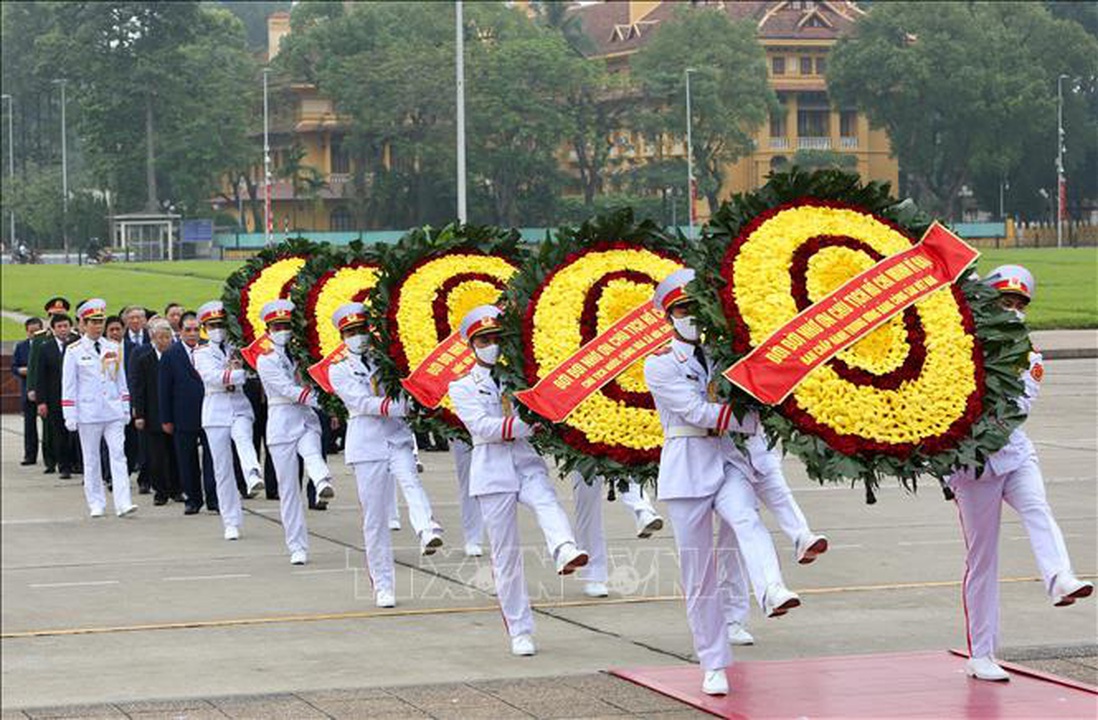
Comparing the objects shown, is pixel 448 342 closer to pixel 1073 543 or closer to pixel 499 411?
pixel 499 411

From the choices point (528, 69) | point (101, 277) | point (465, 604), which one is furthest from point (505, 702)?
point (528, 69)

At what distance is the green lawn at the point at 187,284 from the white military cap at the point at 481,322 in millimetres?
23936

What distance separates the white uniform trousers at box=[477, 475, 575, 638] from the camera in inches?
439

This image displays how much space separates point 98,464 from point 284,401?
3.83 meters

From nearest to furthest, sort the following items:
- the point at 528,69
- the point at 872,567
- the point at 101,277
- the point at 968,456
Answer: the point at 968,456 → the point at 872,567 → the point at 101,277 → the point at 528,69

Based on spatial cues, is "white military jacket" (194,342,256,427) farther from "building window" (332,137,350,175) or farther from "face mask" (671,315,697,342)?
"building window" (332,137,350,175)

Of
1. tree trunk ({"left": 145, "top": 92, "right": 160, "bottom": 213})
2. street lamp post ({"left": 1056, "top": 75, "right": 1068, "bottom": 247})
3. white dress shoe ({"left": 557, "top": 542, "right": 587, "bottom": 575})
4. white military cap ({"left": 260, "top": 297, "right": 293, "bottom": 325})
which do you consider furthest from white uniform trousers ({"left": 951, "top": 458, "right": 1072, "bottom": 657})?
tree trunk ({"left": 145, "top": 92, "right": 160, "bottom": 213})

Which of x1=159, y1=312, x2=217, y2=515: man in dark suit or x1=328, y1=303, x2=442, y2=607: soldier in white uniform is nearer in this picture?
x1=328, y1=303, x2=442, y2=607: soldier in white uniform

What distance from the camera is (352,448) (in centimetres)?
1332

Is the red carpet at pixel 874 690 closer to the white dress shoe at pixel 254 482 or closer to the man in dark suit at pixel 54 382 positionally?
the white dress shoe at pixel 254 482

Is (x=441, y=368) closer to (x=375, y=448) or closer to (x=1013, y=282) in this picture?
(x=375, y=448)

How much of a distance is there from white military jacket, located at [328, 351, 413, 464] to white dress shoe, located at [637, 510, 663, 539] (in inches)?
62.5

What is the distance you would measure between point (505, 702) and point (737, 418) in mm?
1650

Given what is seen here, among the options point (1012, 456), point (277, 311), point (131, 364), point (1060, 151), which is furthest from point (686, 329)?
point (1060, 151)
